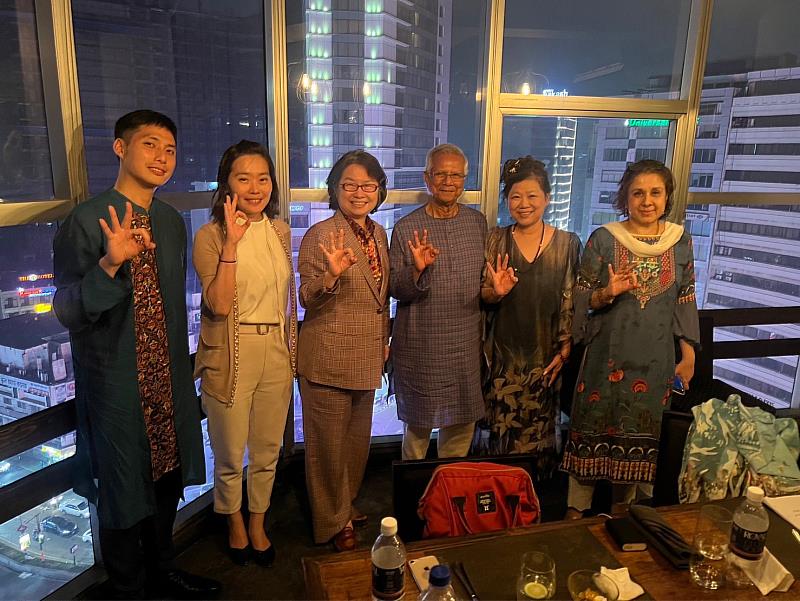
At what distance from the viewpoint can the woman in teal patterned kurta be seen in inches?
83.1

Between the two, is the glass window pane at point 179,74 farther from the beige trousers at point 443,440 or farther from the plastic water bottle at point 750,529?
the plastic water bottle at point 750,529

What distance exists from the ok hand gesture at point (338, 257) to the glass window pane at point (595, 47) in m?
1.31

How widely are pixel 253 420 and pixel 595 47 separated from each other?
2.39 m

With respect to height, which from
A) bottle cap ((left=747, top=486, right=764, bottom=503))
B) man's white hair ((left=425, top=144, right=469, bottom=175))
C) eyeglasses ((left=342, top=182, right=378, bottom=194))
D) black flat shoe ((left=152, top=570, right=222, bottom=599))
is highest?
man's white hair ((left=425, top=144, right=469, bottom=175))

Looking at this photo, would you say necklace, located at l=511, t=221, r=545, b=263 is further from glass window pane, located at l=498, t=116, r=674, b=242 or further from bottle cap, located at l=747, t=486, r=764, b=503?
bottle cap, located at l=747, t=486, r=764, b=503

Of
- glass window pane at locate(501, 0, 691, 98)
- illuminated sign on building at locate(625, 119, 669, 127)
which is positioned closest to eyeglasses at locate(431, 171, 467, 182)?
glass window pane at locate(501, 0, 691, 98)

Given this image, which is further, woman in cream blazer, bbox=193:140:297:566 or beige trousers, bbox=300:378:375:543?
beige trousers, bbox=300:378:375:543

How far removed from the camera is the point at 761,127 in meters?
3.21

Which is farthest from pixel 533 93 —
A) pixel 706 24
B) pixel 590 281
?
pixel 590 281

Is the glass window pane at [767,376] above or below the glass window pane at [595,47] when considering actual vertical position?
below

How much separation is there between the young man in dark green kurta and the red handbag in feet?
2.85

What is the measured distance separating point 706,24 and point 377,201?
1.94m

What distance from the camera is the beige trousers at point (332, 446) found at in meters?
2.18

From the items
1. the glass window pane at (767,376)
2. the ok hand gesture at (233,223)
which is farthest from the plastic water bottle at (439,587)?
the glass window pane at (767,376)
